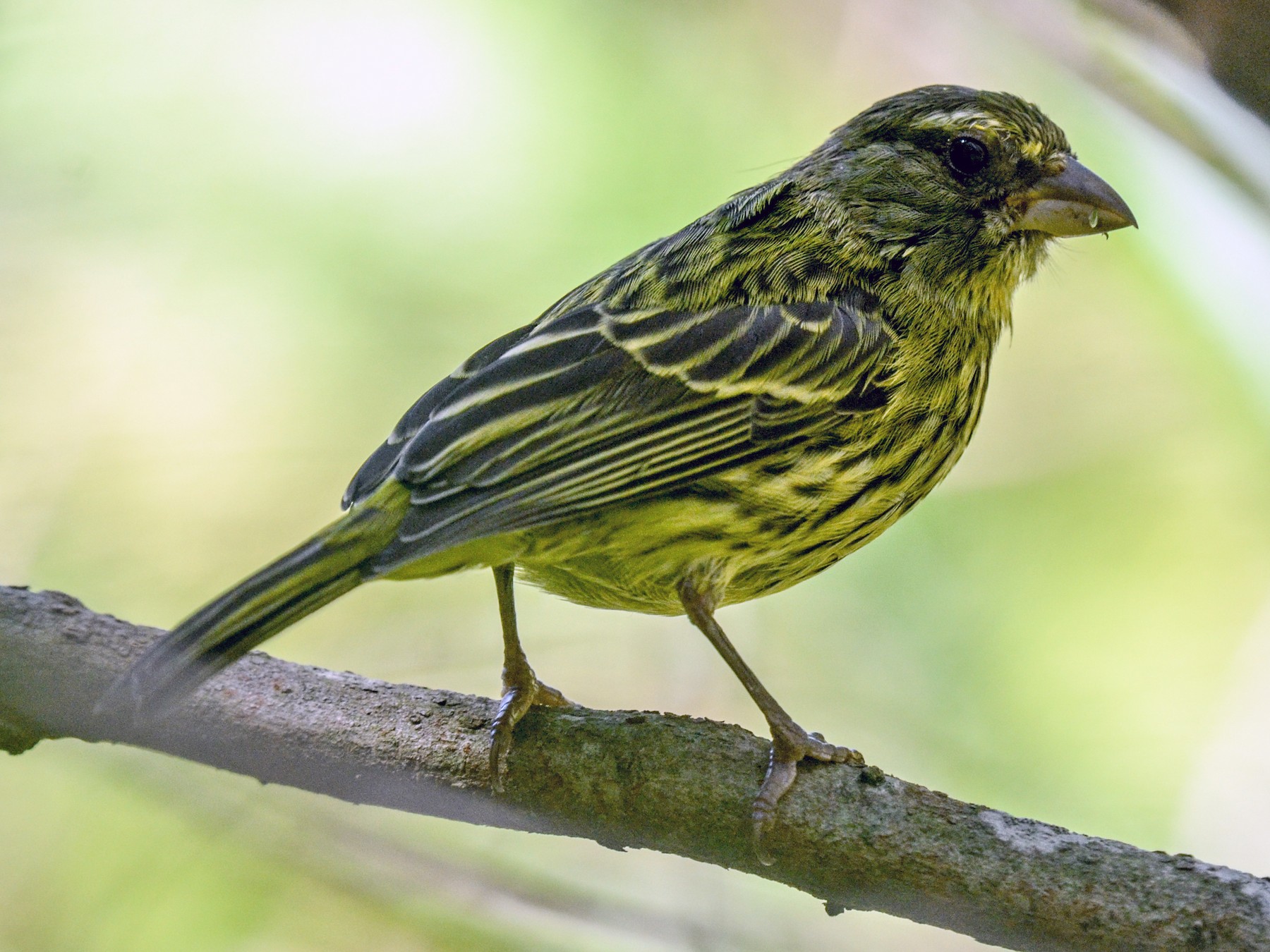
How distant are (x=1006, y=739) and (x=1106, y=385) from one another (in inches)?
65.6

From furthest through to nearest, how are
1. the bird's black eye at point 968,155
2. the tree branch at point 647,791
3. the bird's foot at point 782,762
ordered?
the bird's black eye at point 968,155 → the bird's foot at point 782,762 → the tree branch at point 647,791

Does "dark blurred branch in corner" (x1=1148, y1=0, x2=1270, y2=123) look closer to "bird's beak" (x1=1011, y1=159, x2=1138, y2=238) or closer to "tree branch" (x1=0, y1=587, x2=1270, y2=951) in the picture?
"tree branch" (x1=0, y1=587, x2=1270, y2=951)

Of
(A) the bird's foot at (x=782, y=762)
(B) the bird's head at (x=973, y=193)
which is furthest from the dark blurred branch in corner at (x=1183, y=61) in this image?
(A) the bird's foot at (x=782, y=762)

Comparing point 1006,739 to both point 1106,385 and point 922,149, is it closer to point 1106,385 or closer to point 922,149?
point 1106,385

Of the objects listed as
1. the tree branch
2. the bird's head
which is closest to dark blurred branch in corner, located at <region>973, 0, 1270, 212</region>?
the bird's head

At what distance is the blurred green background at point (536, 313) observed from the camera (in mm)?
4977

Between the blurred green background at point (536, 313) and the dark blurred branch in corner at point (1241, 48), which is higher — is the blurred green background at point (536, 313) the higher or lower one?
the higher one

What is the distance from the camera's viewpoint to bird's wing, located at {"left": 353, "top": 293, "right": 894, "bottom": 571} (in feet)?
10.8

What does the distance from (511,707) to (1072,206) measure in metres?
2.14

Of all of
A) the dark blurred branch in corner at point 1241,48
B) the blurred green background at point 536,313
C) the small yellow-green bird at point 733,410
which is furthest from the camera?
the blurred green background at point 536,313

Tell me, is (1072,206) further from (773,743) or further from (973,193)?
(773,743)

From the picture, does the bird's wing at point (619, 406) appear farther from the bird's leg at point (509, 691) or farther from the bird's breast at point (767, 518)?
the bird's leg at point (509, 691)

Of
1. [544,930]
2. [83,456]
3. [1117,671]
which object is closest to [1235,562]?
[1117,671]

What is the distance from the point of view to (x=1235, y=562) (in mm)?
5305
